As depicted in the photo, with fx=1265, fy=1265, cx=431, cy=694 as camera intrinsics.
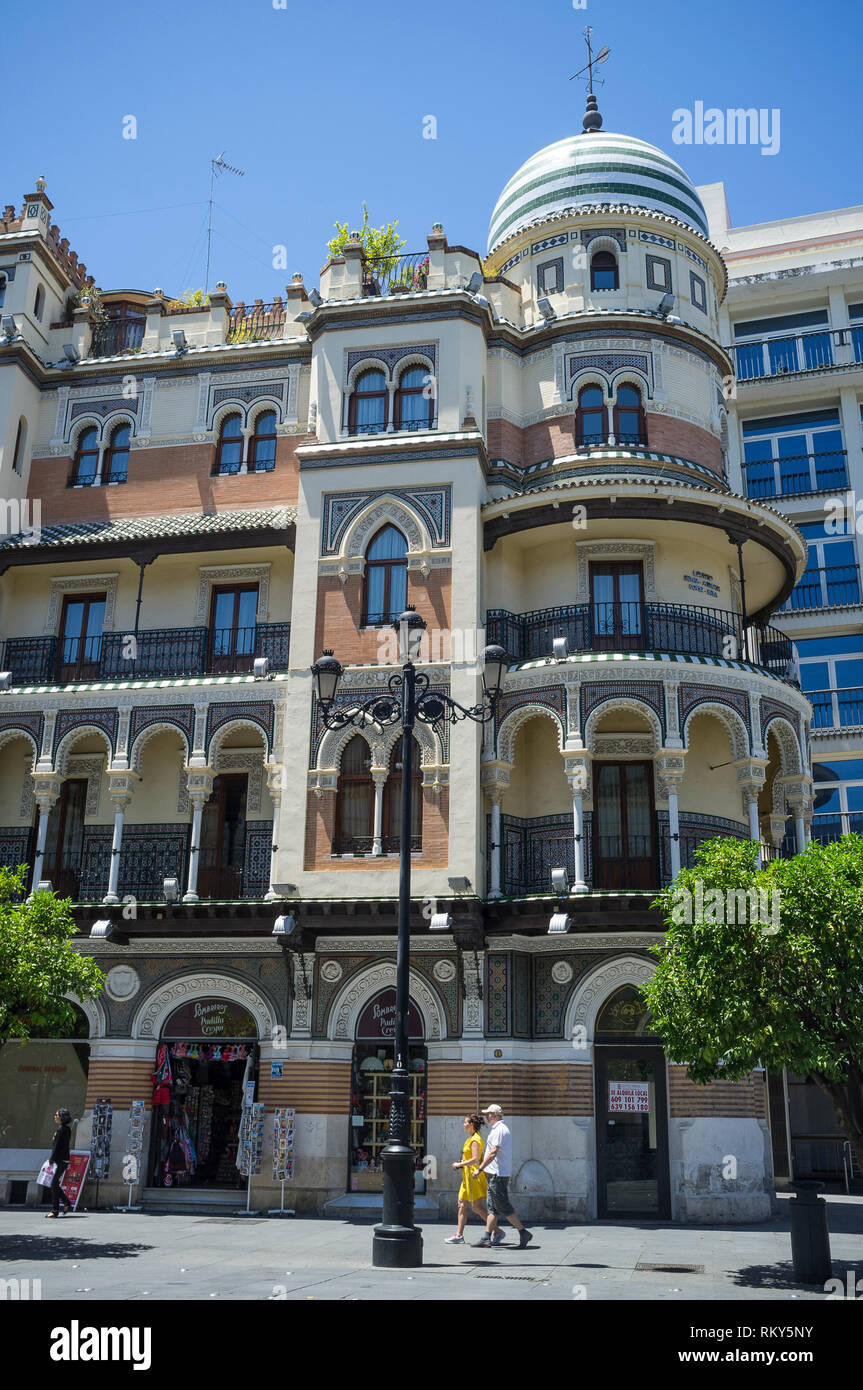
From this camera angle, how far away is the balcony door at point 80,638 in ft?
82.8

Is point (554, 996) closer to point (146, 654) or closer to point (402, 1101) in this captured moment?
point (402, 1101)

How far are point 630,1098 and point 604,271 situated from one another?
16568mm

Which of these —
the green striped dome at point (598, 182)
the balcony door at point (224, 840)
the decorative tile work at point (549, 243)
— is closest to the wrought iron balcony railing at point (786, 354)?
the green striped dome at point (598, 182)

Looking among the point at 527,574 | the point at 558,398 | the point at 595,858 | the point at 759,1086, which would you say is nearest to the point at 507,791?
the point at 595,858

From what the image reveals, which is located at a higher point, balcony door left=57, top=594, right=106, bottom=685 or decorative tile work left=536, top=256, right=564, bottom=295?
decorative tile work left=536, top=256, right=564, bottom=295

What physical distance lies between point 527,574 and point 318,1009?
29.8 ft

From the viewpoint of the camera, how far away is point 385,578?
77.5 feet

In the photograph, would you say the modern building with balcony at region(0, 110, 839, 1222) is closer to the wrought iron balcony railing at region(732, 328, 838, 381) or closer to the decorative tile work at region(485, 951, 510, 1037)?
the decorative tile work at region(485, 951, 510, 1037)

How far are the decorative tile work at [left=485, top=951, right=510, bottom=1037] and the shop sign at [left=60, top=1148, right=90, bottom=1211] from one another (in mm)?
6735

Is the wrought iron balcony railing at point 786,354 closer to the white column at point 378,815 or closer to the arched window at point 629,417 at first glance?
the arched window at point 629,417

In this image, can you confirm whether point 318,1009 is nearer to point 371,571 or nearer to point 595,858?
point 595,858

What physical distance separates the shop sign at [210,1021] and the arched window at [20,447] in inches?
475

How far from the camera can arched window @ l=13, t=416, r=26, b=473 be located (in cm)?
2681

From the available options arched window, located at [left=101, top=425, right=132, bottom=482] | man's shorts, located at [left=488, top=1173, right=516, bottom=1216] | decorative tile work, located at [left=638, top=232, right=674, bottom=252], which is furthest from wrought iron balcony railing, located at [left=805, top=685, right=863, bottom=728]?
man's shorts, located at [left=488, top=1173, right=516, bottom=1216]
